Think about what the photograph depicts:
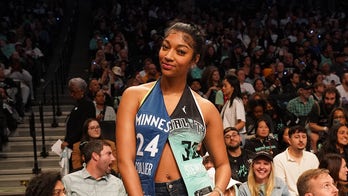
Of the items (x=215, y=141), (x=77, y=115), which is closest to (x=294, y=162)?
(x=77, y=115)

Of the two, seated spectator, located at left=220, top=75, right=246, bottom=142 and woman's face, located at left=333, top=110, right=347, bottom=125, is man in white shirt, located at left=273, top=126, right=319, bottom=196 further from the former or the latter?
woman's face, located at left=333, top=110, right=347, bottom=125

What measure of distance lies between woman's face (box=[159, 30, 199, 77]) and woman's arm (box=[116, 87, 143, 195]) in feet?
0.59

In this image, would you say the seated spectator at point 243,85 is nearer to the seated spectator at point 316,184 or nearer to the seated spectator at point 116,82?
the seated spectator at point 116,82

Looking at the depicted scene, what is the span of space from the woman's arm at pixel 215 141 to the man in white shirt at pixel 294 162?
14.6 feet

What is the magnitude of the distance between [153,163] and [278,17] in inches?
665

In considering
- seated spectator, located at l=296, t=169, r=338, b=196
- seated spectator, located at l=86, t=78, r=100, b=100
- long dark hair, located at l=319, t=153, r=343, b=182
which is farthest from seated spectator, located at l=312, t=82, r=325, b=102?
seated spectator, located at l=296, t=169, r=338, b=196

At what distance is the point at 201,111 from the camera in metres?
3.19

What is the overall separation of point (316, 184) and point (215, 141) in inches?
67.4

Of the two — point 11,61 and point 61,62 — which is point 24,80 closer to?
point 11,61

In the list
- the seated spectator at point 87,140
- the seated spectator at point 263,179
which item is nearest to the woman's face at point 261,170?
the seated spectator at point 263,179

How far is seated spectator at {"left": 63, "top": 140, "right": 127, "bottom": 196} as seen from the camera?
657 cm

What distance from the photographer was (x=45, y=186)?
172 inches

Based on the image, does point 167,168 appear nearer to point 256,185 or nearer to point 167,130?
point 167,130

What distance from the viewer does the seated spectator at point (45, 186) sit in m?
4.36
